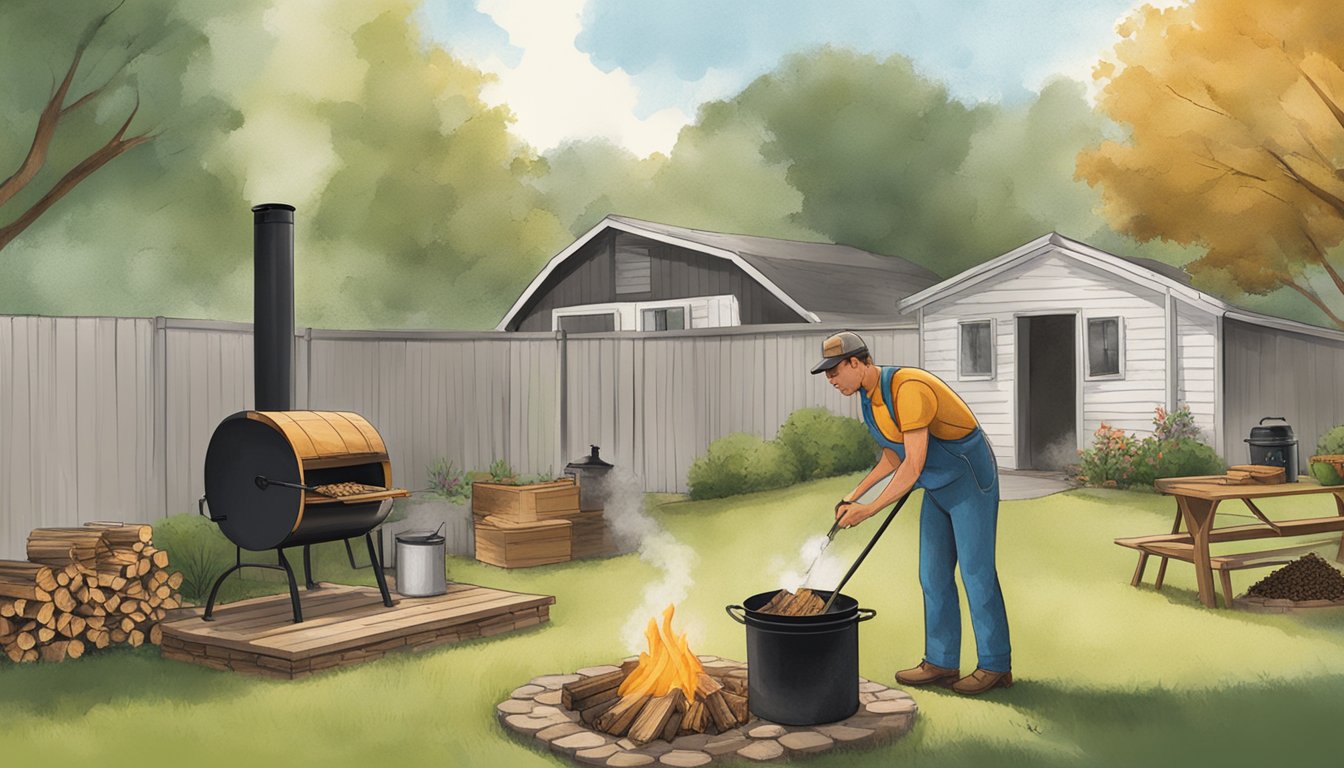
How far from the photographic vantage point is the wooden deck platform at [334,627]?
648 centimetres

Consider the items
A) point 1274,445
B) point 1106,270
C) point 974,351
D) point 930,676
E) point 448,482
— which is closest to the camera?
point 930,676

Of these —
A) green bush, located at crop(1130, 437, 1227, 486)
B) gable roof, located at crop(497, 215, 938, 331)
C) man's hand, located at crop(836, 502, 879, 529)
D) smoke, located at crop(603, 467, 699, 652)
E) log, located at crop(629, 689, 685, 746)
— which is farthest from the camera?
gable roof, located at crop(497, 215, 938, 331)

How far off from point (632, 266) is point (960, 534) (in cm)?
1264

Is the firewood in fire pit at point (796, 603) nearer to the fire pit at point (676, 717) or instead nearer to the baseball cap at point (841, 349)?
the fire pit at point (676, 717)

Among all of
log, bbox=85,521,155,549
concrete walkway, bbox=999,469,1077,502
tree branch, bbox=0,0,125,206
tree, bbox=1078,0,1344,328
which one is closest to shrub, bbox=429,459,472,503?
log, bbox=85,521,155,549

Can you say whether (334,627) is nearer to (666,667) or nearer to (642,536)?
(666,667)

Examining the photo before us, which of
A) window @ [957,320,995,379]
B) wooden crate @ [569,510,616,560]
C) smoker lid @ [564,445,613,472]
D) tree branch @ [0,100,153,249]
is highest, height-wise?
tree branch @ [0,100,153,249]

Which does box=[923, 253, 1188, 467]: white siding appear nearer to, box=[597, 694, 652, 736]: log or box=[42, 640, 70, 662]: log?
box=[597, 694, 652, 736]: log

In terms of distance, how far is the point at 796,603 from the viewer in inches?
215

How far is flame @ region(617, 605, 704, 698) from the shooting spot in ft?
17.6

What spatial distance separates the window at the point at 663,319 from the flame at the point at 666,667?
12148mm

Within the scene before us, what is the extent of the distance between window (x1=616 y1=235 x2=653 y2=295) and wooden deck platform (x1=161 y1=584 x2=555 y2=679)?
1023 centimetres

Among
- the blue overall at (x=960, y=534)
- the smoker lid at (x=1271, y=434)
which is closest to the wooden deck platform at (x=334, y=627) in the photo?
the blue overall at (x=960, y=534)

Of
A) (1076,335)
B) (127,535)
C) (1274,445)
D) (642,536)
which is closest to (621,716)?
(127,535)
